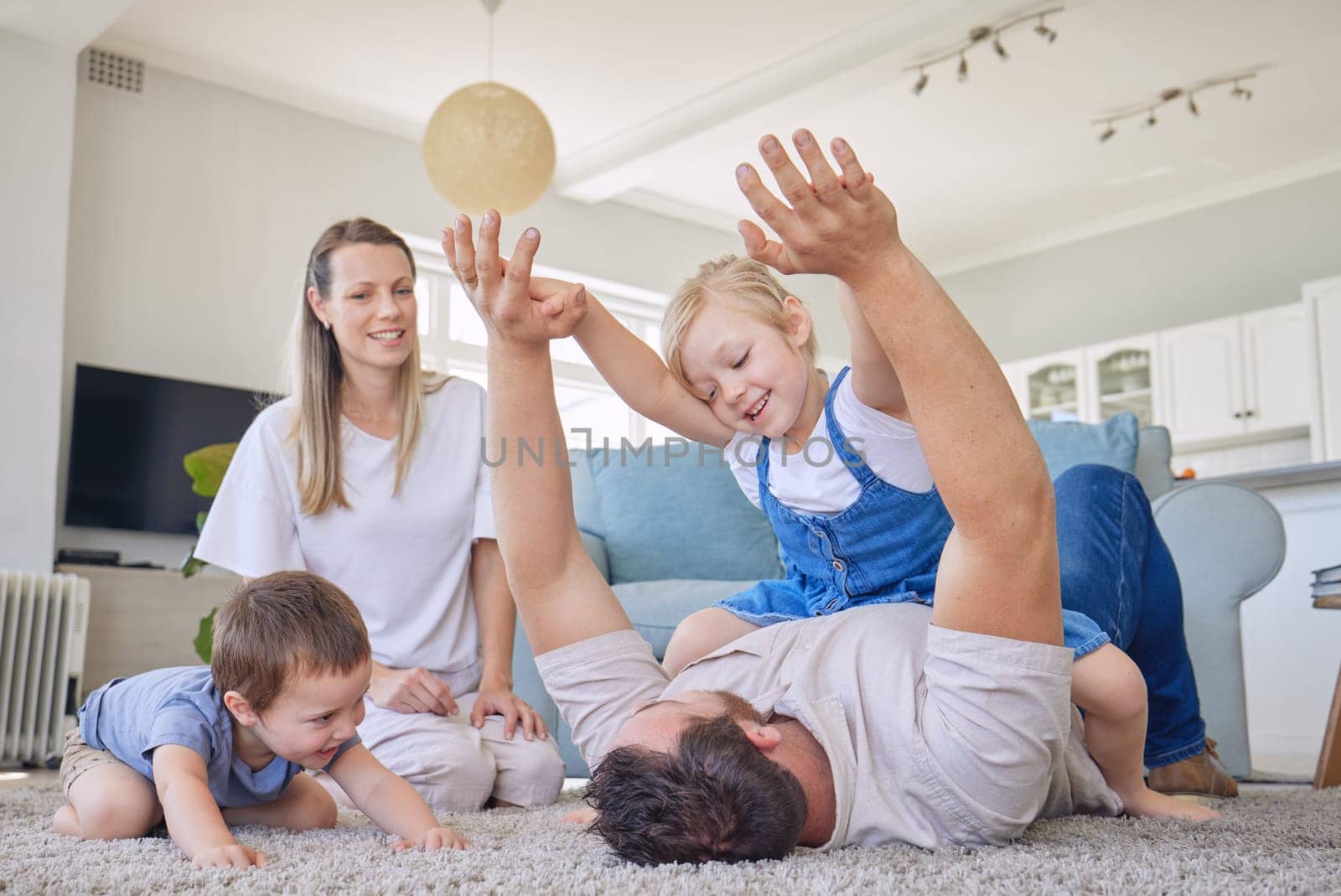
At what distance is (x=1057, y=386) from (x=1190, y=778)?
606 cm

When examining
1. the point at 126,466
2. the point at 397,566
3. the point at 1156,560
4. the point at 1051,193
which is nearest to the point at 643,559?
the point at 397,566

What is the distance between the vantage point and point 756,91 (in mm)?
5590

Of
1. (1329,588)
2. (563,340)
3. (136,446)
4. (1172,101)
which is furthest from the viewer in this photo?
(563,340)

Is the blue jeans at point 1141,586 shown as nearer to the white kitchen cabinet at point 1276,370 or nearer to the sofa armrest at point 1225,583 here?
the sofa armrest at point 1225,583

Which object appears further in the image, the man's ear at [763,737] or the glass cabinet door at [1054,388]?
the glass cabinet door at [1054,388]

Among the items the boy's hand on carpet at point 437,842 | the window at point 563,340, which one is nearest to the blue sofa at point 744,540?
the boy's hand on carpet at point 437,842

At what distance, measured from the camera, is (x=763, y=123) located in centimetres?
576

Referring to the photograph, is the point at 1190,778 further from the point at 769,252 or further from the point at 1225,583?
the point at 769,252

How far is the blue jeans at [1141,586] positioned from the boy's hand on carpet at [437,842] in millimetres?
872

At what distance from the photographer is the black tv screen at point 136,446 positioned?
4855 mm

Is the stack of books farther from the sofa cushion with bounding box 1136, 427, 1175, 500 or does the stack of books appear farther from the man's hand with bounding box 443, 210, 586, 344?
the man's hand with bounding box 443, 210, 586, 344

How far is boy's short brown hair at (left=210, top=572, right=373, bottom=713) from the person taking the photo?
129 cm

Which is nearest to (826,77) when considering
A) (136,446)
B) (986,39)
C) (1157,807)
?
(986,39)

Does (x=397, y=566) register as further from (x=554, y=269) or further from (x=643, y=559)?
(x=554, y=269)
